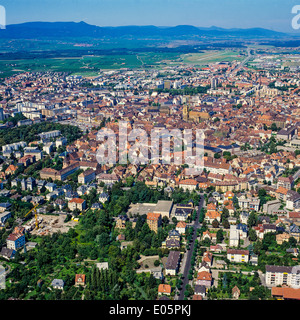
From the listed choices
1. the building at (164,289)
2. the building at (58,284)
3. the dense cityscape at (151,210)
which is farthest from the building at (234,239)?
the building at (58,284)

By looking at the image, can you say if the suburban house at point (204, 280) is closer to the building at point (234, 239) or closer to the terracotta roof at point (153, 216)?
the building at point (234, 239)

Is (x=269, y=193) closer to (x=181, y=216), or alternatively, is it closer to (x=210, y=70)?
(x=181, y=216)

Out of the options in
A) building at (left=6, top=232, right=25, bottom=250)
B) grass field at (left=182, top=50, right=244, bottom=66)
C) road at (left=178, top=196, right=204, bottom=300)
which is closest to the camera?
road at (left=178, top=196, right=204, bottom=300)

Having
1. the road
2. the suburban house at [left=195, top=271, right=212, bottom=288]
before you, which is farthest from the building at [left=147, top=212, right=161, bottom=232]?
the suburban house at [left=195, top=271, right=212, bottom=288]

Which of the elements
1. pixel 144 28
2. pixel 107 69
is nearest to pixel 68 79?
pixel 107 69

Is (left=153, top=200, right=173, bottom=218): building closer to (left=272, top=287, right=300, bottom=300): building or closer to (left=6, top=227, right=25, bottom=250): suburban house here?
(left=6, top=227, right=25, bottom=250): suburban house

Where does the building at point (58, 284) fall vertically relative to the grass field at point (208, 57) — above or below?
below

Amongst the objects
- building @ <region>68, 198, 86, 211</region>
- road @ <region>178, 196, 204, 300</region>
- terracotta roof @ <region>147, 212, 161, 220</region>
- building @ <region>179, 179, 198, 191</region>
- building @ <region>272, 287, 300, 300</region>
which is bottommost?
road @ <region>178, 196, 204, 300</region>

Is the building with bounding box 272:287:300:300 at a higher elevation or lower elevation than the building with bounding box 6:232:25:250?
higher

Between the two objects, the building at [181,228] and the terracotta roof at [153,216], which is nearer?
the building at [181,228]
